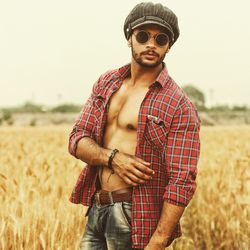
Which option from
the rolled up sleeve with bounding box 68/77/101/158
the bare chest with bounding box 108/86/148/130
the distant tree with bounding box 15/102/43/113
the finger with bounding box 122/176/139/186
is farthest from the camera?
the distant tree with bounding box 15/102/43/113

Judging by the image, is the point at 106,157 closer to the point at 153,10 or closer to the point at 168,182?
the point at 168,182

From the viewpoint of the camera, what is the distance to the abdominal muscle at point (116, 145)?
2682 mm

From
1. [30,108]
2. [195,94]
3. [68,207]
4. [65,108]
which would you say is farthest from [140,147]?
[195,94]

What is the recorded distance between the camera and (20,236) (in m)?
3.60

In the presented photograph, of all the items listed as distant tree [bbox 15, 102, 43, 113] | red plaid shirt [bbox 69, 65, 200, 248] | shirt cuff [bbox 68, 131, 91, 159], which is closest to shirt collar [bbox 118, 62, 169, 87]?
red plaid shirt [bbox 69, 65, 200, 248]

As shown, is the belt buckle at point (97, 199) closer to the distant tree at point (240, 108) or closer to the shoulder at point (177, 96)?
the shoulder at point (177, 96)

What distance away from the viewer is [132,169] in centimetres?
255

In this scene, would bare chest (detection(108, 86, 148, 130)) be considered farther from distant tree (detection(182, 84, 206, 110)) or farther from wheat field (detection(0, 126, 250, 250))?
distant tree (detection(182, 84, 206, 110))

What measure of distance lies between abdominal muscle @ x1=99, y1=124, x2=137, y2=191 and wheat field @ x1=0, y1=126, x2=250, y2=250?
948 millimetres

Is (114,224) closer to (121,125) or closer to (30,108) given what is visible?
(121,125)

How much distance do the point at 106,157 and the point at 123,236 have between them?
411 millimetres

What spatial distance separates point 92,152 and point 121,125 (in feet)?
0.69

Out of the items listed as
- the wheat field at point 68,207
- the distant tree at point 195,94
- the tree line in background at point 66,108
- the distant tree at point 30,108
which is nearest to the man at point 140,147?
the wheat field at point 68,207

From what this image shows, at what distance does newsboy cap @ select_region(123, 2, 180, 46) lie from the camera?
2.60m
